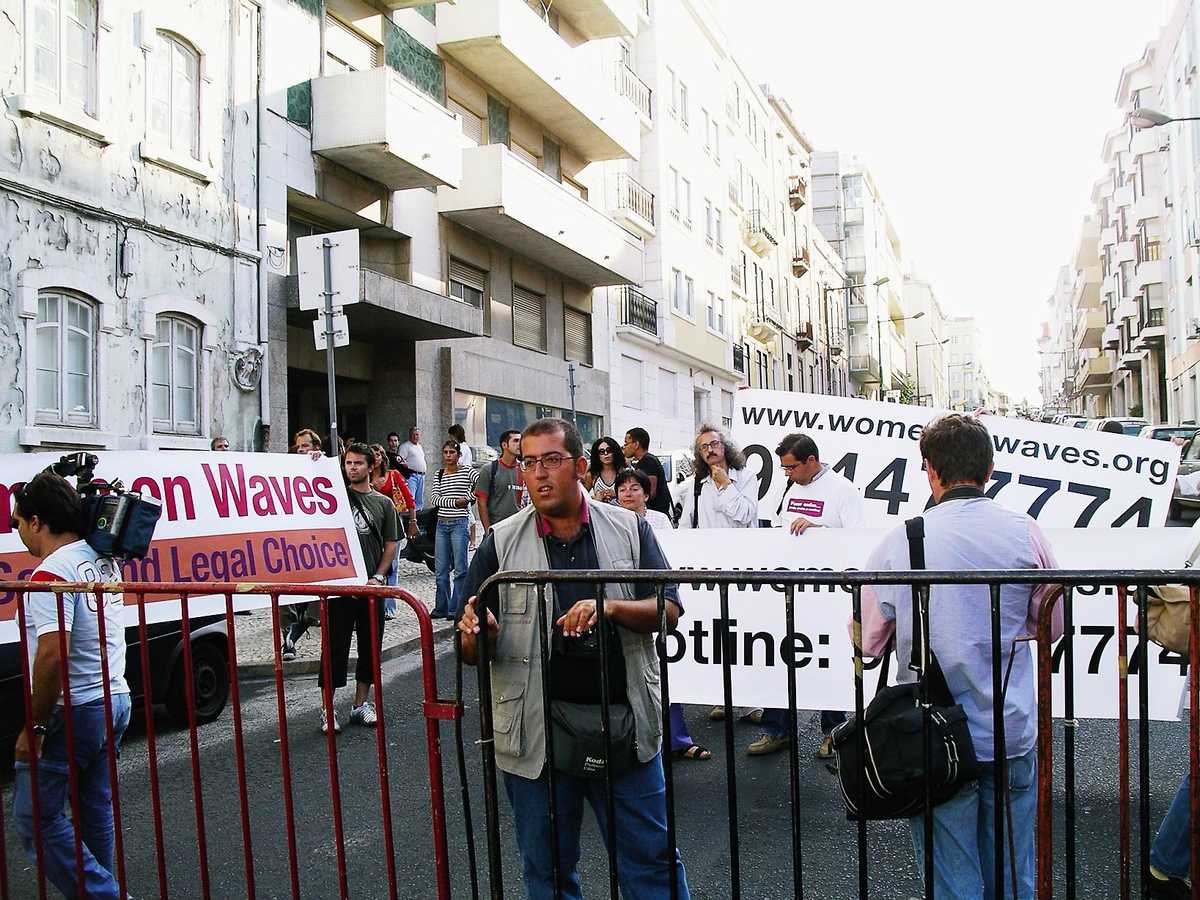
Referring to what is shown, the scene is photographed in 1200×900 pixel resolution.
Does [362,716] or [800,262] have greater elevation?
[800,262]

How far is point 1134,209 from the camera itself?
51.2 m

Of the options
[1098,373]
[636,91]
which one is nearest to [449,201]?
[636,91]

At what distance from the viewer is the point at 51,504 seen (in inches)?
155

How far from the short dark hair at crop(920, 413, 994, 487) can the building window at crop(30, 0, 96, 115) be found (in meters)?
12.0

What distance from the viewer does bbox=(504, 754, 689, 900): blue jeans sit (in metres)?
3.12

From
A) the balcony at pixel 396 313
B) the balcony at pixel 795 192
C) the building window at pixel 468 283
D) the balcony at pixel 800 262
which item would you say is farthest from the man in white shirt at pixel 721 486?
the balcony at pixel 800 262

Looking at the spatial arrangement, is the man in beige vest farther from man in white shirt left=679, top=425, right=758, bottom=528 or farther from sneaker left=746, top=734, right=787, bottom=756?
man in white shirt left=679, top=425, right=758, bottom=528

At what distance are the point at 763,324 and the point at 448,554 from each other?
34336 mm

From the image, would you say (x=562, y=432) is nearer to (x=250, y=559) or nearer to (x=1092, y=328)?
(x=250, y=559)

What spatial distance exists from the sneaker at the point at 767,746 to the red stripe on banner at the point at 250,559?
2997 millimetres

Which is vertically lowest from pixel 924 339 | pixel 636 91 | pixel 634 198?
pixel 634 198

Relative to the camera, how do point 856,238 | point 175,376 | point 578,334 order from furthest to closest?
point 856,238 → point 578,334 → point 175,376

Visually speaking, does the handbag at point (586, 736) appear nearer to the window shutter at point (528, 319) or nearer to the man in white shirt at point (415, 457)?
the man in white shirt at point (415, 457)

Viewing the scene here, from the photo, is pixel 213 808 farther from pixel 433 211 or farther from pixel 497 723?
pixel 433 211
